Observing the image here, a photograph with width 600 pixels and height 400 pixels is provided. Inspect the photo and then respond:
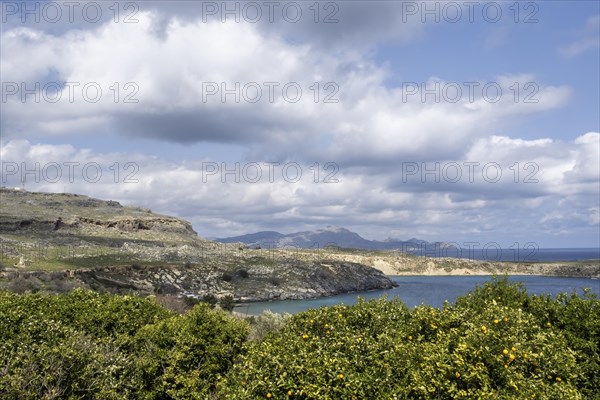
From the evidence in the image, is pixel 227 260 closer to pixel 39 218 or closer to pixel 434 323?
pixel 39 218

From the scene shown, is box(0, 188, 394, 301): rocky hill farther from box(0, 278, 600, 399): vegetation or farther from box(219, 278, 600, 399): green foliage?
box(219, 278, 600, 399): green foliage

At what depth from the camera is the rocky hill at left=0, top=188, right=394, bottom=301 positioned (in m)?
89.1

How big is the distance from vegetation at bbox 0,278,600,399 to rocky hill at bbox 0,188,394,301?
5066 centimetres

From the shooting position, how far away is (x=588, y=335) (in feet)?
55.7

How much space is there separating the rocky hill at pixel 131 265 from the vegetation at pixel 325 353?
1995 inches

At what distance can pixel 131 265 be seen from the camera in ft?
347

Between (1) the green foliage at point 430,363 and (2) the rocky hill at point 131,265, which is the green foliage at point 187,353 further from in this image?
(2) the rocky hill at point 131,265

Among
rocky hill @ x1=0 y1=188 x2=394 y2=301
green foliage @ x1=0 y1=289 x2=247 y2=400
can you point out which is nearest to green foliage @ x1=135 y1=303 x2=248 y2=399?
green foliage @ x1=0 y1=289 x2=247 y2=400

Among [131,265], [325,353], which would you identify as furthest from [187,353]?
[131,265]

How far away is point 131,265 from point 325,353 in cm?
10077

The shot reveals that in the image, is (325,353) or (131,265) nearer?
(325,353)

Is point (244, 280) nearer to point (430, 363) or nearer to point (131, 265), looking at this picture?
point (131, 265)

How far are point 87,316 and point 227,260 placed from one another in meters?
119

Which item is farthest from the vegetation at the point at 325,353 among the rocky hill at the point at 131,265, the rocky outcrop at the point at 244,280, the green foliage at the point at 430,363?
the rocky outcrop at the point at 244,280
